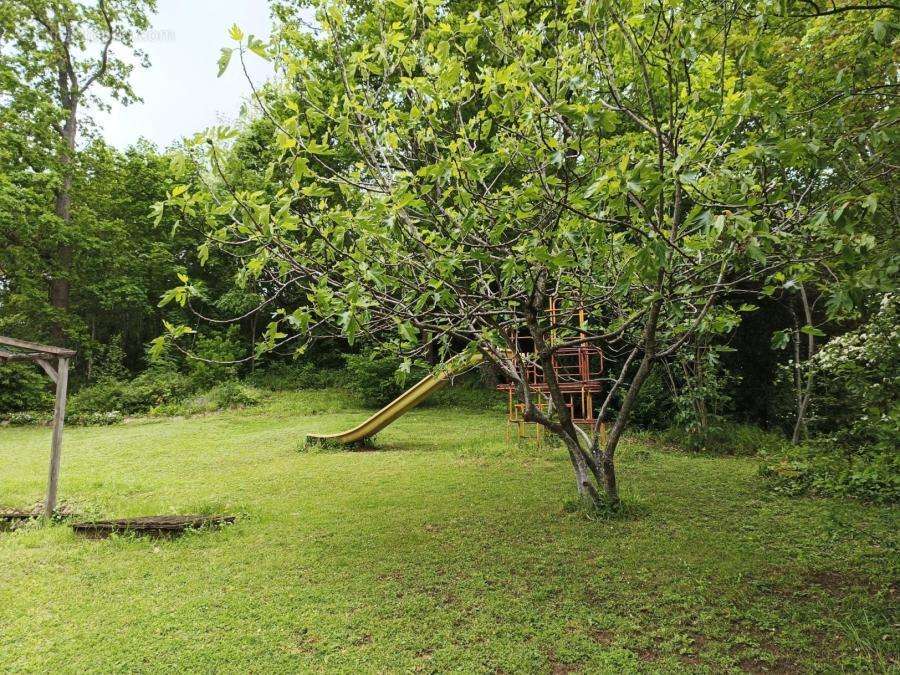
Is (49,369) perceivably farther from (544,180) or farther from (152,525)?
(544,180)

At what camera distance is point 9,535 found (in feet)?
13.6

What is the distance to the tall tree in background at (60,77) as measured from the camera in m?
13.2

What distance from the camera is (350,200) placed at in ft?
14.0

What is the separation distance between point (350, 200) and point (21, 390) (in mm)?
11528

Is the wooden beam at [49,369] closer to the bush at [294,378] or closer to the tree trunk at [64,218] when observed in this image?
the bush at [294,378]

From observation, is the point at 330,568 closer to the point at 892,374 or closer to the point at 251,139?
the point at 892,374

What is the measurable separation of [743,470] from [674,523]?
2.24 metres

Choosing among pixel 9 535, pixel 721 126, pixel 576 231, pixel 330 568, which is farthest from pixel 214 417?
pixel 721 126

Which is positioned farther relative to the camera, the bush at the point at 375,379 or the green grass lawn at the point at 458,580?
the bush at the point at 375,379

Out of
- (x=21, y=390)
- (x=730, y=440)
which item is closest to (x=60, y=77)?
(x=21, y=390)

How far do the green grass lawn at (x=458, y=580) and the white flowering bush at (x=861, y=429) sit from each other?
33cm

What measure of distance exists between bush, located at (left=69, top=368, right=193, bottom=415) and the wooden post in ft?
25.3

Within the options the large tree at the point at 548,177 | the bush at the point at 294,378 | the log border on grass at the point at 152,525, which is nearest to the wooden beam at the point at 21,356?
the log border on grass at the point at 152,525

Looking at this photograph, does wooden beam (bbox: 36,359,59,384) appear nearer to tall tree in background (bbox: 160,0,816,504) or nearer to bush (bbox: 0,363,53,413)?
tall tree in background (bbox: 160,0,816,504)
